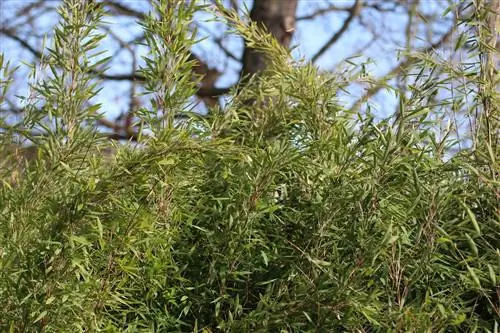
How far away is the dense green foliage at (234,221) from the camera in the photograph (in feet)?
3.83

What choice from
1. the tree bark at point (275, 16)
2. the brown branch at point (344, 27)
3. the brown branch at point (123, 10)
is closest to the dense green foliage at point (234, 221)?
the tree bark at point (275, 16)

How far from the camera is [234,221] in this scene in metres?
1.27

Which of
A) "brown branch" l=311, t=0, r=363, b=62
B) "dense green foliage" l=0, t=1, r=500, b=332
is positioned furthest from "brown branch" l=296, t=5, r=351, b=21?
"dense green foliage" l=0, t=1, r=500, b=332

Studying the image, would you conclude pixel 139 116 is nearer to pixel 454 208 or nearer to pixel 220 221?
pixel 220 221

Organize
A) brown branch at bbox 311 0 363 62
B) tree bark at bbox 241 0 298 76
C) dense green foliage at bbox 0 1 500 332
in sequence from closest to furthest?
dense green foliage at bbox 0 1 500 332
tree bark at bbox 241 0 298 76
brown branch at bbox 311 0 363 62

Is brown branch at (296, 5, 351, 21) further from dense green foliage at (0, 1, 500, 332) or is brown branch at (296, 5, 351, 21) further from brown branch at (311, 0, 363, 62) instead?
dense green foliage at (0, 1, 500, 332)

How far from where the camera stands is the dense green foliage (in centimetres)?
117

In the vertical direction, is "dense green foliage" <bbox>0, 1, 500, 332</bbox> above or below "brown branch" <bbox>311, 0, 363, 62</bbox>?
below

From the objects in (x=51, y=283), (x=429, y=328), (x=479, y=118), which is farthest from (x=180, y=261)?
(x=479, y=118)

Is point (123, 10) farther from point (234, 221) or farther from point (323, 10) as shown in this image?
point (234, 221)

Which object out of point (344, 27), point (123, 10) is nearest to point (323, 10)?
point (344, 27)

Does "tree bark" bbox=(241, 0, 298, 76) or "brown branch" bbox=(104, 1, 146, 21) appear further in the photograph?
"brown branch" bbox=(104, 1, 146, 21)

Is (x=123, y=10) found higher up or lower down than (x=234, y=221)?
higher up

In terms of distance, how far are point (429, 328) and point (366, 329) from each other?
13 cm
